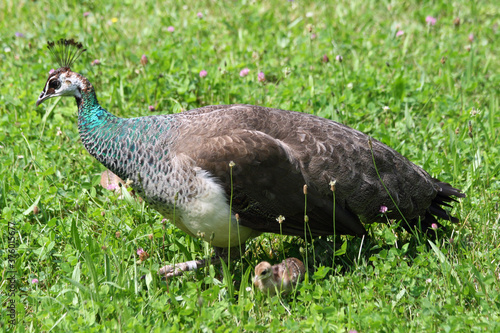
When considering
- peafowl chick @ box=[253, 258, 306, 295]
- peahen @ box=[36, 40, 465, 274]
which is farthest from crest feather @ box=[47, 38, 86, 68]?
peafowl chick @ box=[253, 258, 306, 295]

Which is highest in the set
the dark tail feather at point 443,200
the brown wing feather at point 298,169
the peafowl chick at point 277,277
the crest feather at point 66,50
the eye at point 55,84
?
the crest feather at point 66,50

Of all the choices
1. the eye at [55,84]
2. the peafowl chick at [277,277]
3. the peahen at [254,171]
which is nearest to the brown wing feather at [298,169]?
the peahen at [254,171]

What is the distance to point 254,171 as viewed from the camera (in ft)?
12.5

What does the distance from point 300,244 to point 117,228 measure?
1.29m

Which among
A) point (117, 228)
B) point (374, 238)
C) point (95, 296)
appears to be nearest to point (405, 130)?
point (374, 238)

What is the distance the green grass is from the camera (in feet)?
11.7

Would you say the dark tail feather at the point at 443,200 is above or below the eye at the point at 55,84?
below

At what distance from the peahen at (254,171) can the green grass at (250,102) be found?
0.80 feet

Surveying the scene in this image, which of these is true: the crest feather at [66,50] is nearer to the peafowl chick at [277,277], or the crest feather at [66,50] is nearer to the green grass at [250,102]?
the green grass at [250,102]

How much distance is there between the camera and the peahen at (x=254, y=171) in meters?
3.81

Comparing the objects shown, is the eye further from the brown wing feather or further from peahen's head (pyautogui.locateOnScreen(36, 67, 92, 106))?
the brown wing feather

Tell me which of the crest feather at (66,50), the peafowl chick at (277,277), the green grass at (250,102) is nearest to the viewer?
the green grass at (250,102)

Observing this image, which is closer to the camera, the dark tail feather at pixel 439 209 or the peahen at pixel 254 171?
the peahen at pixel 254 171

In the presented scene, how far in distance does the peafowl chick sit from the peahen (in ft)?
0.82
